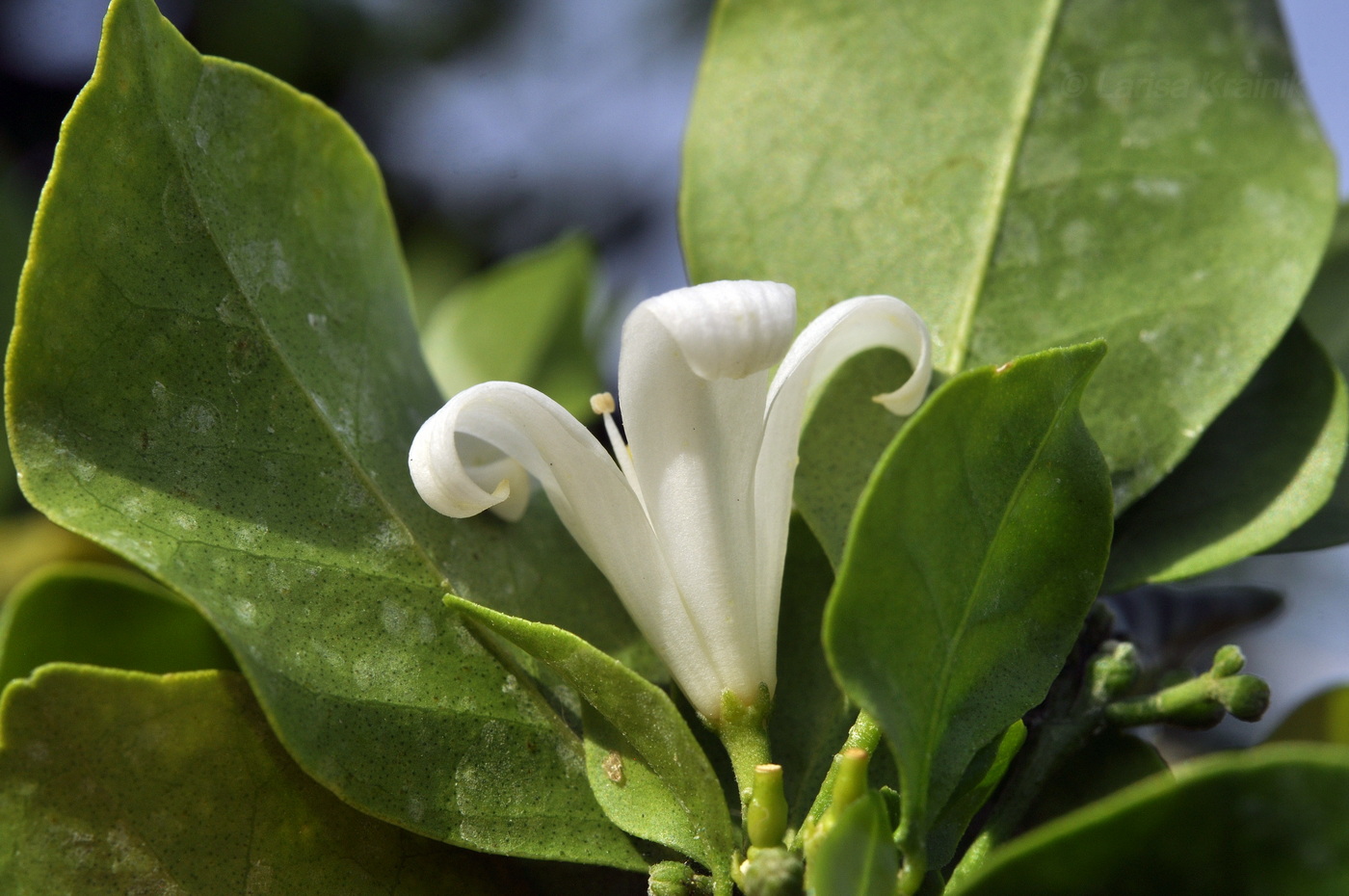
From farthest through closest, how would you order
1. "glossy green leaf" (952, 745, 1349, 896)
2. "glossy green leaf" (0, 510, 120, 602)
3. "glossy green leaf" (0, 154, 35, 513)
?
1. "glossy green leaf" (0, 154, 35, 513)
2. "glossy green leaf" (0, 510, 120, 602)
3. "glossy green leaf" (952, 745, 1349, 896)

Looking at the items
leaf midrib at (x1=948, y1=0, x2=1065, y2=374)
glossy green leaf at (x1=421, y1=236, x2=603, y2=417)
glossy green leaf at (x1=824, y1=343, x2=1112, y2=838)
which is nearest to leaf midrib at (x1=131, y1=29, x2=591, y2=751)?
glossy green leaf at (x1=824, y1=343, x2=1112, y2=838)

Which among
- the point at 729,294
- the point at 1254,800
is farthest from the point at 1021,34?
the point at 1254,800

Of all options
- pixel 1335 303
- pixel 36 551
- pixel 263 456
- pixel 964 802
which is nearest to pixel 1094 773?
pixel 964 802

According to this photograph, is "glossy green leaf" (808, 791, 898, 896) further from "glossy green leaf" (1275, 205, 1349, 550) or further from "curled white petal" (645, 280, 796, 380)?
"glossy green leaf" (1275, 205, 1349, 550)

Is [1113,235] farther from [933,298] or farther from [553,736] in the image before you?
[553,736]

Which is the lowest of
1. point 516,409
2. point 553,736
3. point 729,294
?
point 553,736

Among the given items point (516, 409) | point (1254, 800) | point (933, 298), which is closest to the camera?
point (1254, 800)

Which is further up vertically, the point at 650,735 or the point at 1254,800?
the point at 1254,800
